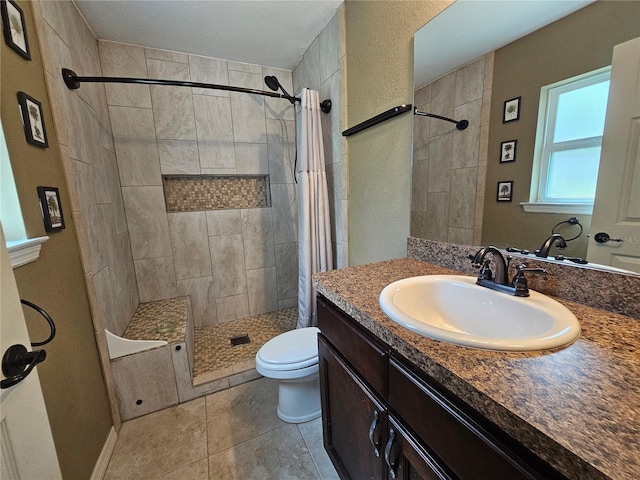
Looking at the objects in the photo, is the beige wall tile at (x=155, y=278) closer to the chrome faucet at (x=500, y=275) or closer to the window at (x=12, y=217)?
the window at (x=12, y=217)

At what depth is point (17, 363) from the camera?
1.80 ft

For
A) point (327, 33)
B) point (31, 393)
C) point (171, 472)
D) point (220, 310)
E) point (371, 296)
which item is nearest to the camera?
point (31, 393)

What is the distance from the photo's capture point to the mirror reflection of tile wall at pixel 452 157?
1000 millimetres

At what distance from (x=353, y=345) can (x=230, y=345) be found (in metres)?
1.65

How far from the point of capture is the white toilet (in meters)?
1.38

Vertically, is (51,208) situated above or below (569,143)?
below

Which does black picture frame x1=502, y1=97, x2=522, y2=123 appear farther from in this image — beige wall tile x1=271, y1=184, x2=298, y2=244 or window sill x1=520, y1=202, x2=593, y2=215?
beige wall tile x1=271, y1=184, x2=298, y2=244

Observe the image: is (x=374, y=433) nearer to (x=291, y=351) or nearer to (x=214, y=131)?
(x=291, y=351)

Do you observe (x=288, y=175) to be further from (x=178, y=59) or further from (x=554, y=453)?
(x=554, y=453)

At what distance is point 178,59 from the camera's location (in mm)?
2061

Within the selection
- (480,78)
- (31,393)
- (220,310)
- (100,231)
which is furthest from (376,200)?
(220,310)

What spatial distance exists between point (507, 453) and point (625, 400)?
0.64 feet

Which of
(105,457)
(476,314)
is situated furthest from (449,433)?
(105,457)

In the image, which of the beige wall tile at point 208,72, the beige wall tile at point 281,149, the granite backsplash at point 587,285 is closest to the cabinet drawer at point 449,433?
the granite backsplash at point 587,285
